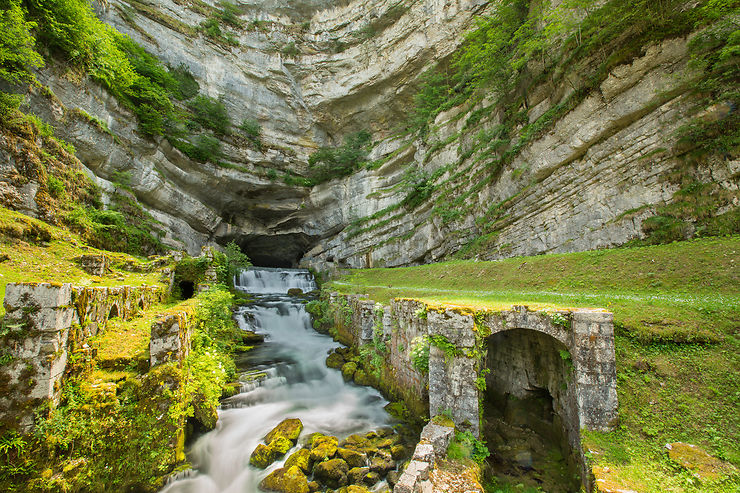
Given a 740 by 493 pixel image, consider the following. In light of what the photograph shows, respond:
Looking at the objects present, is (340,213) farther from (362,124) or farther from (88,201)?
(88,201)

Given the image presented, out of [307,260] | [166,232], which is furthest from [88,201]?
[307,260]

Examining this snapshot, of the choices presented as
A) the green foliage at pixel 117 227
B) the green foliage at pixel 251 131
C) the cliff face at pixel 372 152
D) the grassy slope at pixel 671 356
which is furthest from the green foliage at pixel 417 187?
the green foliage at pixel 117 227

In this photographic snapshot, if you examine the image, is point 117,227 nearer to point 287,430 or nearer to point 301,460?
point 287,430

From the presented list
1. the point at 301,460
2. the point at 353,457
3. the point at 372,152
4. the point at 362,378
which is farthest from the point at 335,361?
the point at 372,152

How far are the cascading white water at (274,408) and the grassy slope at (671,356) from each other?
200 inches

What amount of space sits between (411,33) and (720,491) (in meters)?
30.8

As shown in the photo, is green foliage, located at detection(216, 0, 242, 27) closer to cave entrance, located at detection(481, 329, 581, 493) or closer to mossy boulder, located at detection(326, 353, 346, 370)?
mossy boulder, located at detection(326, 353, 346, 370)

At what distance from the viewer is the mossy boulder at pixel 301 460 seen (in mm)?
5488

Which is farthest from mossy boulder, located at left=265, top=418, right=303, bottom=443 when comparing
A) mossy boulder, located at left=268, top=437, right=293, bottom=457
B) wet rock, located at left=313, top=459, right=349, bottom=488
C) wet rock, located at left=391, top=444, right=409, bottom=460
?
wet rock, located at left=391, top=444, right=409, bottom=460

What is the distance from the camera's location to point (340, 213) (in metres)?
28.6

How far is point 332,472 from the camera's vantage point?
5.21m

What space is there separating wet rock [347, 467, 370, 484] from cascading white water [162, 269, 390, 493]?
1552 mm

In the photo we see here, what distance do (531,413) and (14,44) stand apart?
1970 cm

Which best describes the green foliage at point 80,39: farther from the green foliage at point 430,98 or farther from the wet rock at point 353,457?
the green foliage at point 430,98
